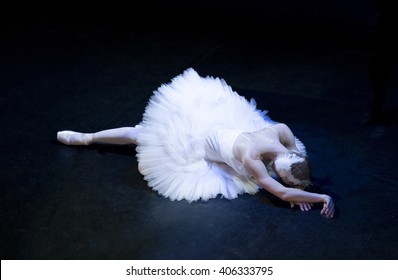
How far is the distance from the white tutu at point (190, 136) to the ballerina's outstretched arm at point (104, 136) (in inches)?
4.1

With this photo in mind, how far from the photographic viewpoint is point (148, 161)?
12.1 feet

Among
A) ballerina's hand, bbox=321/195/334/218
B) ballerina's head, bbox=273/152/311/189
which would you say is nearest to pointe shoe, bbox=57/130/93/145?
ballerina's head, bbox=273/152/311/189

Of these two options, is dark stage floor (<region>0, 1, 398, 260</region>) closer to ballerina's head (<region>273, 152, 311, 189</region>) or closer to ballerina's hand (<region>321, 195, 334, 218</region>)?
ballerina's hand (<region>321, 195, 334, 218</region>)

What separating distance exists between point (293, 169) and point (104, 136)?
1.24 meters

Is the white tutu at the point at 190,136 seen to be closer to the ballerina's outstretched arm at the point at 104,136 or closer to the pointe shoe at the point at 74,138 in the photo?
the ballerina's outstretched arm at the point at 104,136

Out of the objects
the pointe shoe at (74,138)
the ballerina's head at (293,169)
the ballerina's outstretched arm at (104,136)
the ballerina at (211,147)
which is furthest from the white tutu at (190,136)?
the pointe shoe at (74,138)

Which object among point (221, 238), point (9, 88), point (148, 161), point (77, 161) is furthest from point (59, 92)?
point (221, 238)

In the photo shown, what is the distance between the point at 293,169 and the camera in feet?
10.9

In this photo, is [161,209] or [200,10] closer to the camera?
[161,209]

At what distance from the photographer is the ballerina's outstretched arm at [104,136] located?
3.90 m

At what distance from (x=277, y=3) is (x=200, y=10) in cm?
80

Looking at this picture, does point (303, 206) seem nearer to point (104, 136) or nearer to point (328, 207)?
point (328, 207)
